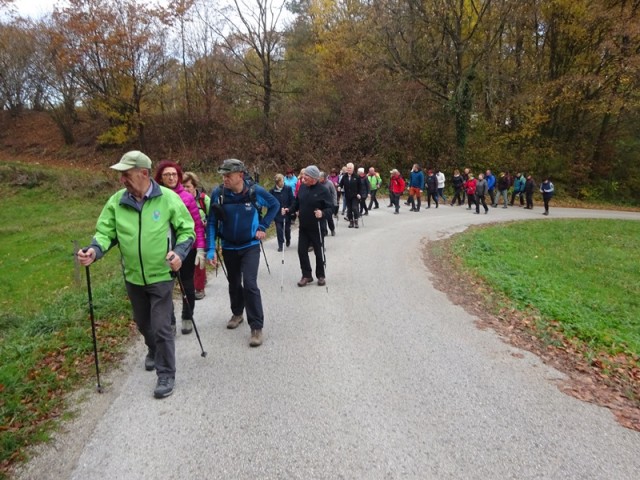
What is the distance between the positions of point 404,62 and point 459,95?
430 centimetres

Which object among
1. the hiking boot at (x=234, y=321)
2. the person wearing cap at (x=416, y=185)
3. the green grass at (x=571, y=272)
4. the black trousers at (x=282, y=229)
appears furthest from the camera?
the person wearing cap at (x=416, y=185)

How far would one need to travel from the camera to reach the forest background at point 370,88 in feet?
87.4

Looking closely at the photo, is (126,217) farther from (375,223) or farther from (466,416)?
(375,223)

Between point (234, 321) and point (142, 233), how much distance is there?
2220 mm

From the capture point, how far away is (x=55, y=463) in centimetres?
322

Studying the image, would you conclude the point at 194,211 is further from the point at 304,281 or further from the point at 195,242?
the point at 304,281

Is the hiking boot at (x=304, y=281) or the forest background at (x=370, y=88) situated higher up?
the forest background at (x=370, y=88)

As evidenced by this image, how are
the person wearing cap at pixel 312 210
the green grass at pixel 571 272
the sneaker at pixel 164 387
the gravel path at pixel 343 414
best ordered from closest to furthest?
the gravel path at pixel 343 414, the sneaker at pixel 164 387, the green grass at pixel 571 272, the person wearing cap at pixel 312 210

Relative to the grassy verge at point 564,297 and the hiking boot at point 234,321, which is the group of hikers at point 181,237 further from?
the grassy verge at point 564,297

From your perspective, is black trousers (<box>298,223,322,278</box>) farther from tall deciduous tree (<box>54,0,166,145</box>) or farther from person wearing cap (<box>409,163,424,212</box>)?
tall deciduous tree (<box>54,0,166,145</box>)

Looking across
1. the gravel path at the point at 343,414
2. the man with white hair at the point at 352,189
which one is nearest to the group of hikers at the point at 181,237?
the gravel path at the point at 343,414


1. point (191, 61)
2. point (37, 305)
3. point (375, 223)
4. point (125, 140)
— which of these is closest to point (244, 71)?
point (191, 61)

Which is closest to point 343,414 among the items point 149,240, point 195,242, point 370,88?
point 149,240

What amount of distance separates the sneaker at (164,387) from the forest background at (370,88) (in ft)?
80.3
